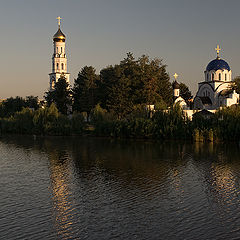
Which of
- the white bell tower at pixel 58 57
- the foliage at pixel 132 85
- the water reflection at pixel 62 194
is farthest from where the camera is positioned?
the white bell tower at pixel 58 57

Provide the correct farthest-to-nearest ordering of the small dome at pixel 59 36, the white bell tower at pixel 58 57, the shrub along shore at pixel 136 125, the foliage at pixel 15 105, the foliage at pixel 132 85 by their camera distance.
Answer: the white bell tower at pixel 58 57
the small dome at pixel 59 36
the foliage at pixel 15 105
the foliage at pixel 132 85
the shrub along shore at pixel 136 125

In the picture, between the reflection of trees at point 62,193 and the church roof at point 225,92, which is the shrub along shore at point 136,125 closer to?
the church roof at point 225,92

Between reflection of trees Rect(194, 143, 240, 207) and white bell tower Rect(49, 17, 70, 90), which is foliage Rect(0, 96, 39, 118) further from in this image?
reflection of trees Rect(194, 143, 240, 207)

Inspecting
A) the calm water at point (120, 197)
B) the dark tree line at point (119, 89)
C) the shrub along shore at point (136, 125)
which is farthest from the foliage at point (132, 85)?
the calm water at point (120, 197)

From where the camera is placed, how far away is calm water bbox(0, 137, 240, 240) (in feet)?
42.8

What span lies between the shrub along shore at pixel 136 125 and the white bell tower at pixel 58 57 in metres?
23.9

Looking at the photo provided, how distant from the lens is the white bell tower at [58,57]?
264 ft

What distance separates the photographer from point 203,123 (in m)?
44.1

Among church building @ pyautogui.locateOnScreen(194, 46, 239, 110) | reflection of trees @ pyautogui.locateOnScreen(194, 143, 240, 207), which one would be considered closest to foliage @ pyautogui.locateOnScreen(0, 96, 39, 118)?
church building @ pyautogui.locateOnScreen(194, 46, 239, 110)

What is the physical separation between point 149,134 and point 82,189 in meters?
28.0

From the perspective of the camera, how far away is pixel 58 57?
80.8 meters

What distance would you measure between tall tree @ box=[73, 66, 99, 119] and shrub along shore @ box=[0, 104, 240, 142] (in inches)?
319

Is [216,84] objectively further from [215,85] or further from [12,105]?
[12,105]

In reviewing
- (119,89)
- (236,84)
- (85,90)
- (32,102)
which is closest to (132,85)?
(119,89)
